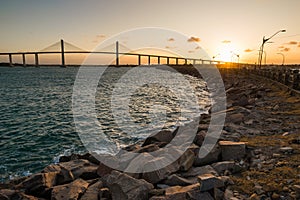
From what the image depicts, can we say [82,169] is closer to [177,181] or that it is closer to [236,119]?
[177,181]

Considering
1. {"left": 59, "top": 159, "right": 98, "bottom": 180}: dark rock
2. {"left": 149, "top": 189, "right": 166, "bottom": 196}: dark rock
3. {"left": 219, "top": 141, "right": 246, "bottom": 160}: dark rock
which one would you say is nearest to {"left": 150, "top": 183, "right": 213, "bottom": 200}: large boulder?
{"left": 149, "top": 189, "right": 166, "bottom": 196}: dark rock

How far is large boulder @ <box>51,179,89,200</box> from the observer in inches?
172

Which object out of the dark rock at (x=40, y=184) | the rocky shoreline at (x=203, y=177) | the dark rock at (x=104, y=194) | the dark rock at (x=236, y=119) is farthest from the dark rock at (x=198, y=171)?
the dark rock at (x=236, y=119)

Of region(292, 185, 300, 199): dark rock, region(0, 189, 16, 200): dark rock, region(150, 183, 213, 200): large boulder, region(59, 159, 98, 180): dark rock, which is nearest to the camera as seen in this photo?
region(292, 185, 300, 199): dark rock

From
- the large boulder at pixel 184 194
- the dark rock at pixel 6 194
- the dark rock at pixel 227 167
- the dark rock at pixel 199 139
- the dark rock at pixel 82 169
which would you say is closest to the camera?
the large boulder at pixel 184 194

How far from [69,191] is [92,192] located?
1.42 feet

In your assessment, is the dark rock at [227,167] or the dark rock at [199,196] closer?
the dark rock at [199,196]

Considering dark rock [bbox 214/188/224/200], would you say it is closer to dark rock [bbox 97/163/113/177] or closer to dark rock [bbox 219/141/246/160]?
dark rock [bbox 219/141/246/160]

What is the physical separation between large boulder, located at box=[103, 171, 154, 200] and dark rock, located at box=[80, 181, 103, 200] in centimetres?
40

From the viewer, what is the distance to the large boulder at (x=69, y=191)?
438 centimetres

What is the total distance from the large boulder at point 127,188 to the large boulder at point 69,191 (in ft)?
2.34

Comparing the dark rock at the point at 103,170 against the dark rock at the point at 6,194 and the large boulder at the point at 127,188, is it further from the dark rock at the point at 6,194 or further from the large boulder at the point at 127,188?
the dark rock at the point at 6,194

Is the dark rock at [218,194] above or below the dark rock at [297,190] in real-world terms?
below

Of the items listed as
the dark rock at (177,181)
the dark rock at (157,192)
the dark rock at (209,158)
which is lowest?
the dark rock at (157,192)
